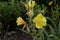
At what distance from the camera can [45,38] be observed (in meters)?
2.36

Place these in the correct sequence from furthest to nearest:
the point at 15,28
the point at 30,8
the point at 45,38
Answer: the point at 15,28, the point at 45,38, the point at 30,8

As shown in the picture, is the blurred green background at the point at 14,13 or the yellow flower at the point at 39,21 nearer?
the yellow flower at the point at 39,21

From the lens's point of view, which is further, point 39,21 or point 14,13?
point 14,13

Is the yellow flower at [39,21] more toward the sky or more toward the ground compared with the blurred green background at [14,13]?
more toward the sky

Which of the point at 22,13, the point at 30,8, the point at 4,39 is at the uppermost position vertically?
the point at 30,8

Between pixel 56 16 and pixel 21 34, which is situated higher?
pixel 56 16

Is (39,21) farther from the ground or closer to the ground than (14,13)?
farther from the ground

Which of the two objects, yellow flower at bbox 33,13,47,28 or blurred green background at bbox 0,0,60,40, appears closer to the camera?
yellow flower at bbox 33,13,47,28

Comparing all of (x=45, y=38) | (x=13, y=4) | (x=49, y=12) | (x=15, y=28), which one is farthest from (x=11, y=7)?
(x=45, y=38)

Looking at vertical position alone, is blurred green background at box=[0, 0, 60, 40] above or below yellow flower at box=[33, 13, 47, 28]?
below

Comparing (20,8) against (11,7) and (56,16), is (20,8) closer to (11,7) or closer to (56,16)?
(11,7)

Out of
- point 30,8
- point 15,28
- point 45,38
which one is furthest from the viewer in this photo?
point 15,28

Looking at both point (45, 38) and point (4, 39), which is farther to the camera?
point (4, 39)

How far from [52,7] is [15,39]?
30.3 inches
